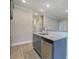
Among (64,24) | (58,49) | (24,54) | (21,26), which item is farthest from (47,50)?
(21,26)

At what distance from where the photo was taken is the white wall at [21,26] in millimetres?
5176

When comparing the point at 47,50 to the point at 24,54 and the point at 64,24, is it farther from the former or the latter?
the point at 24,54

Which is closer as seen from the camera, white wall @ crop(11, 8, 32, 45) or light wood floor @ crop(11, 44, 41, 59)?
light wood floor @ crop(11, 44, 41, 59)

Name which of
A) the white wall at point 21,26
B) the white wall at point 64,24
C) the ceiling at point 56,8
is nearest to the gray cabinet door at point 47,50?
the white wall at point 64,24

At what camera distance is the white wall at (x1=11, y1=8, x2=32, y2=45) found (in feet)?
17.0

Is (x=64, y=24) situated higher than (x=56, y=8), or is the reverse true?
(x=56, y=8)

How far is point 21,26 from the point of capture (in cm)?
550

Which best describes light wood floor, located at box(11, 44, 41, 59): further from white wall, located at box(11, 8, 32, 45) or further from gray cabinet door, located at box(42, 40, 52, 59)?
white wall, located at box(11, 8, 32, 45)

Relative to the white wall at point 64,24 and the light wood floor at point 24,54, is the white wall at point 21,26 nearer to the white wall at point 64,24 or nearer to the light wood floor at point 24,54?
the light wood floor at point 24,54

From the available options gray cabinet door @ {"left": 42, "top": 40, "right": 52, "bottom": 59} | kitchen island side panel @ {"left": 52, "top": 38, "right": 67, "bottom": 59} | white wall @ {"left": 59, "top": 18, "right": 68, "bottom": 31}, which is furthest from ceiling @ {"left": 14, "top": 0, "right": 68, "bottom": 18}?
gray cabinet door @ {"left": 42, "top": 40, "right": 52, "bottom": 59}

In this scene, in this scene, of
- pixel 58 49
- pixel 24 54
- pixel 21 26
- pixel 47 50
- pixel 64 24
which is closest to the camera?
pixel 64 24

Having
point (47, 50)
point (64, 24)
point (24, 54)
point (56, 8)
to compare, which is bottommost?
point (24, 54)
